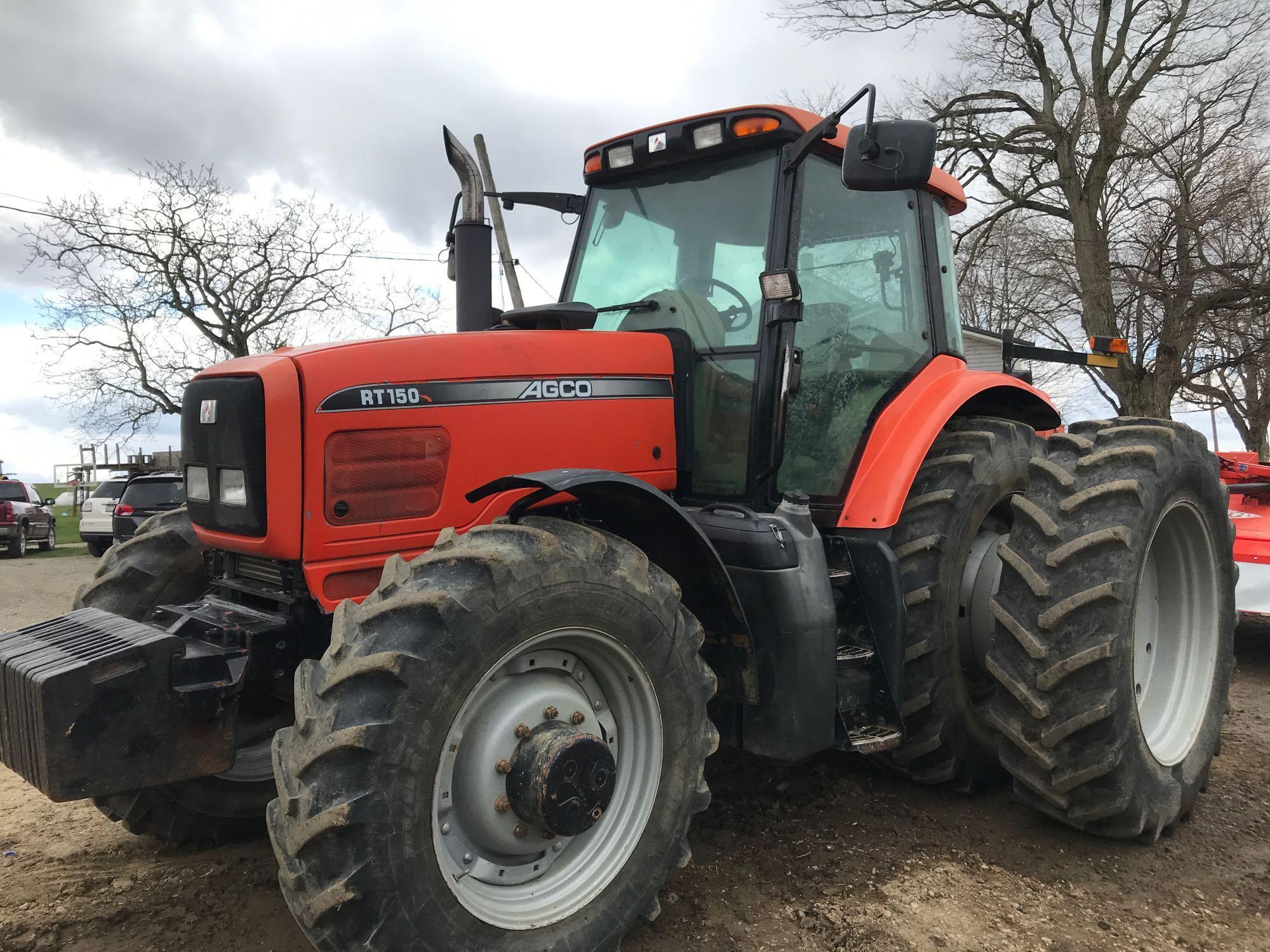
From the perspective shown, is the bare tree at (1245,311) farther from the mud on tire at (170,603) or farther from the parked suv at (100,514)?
the parked suv at (100,514)

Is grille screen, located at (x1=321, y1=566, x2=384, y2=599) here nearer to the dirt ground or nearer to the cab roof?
the dirt ground

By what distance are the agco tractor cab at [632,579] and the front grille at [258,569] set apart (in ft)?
0.07

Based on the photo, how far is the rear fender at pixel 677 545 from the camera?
8.75 ft

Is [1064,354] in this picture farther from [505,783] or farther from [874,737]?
[505,783]

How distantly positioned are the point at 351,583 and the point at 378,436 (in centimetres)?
45

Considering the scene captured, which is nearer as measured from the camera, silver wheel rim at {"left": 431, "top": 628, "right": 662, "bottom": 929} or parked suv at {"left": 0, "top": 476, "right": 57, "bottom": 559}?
silver wheel rim at {"left": 431, "top": 628, "right": 662, "bottom": 929}

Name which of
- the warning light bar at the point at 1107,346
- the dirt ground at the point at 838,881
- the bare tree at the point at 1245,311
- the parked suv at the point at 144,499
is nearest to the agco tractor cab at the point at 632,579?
the dirt ground at the point at 838,881

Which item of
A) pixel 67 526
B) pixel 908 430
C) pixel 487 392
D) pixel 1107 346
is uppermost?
pixel 1107 346

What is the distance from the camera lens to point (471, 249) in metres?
3.62

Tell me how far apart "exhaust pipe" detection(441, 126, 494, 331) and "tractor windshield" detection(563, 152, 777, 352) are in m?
0.40

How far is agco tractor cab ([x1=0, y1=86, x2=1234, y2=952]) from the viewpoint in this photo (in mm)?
2258

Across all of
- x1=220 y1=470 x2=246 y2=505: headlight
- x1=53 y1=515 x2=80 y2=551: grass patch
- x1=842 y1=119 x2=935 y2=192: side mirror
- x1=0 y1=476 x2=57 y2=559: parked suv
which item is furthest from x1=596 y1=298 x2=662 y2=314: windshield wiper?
x1=53 y1=515 x2=80 y2=551: grass patch

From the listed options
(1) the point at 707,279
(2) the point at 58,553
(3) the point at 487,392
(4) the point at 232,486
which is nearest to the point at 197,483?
(4) the point at 232,486

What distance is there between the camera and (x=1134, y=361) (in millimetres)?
14039
